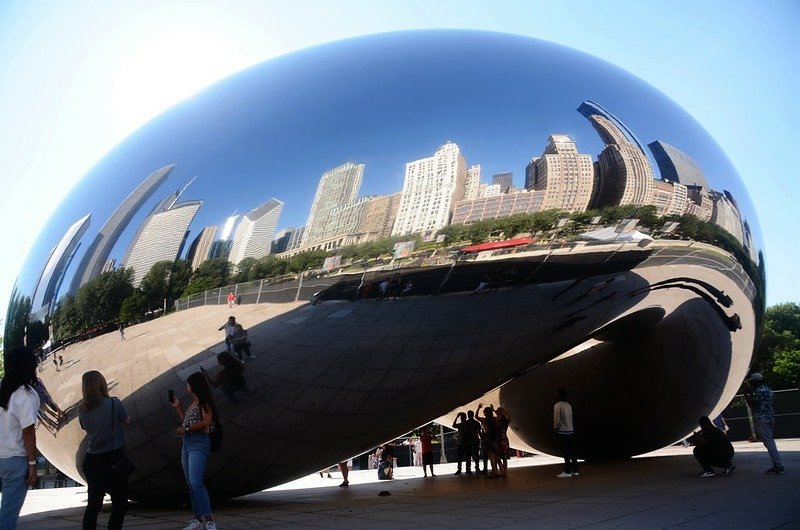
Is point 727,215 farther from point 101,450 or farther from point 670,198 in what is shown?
point 101,450

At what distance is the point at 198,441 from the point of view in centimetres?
459

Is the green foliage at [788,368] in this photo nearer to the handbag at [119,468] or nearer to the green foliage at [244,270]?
the green foliage at [244,270]

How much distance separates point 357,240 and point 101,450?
2207 mm

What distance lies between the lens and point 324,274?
178 inches

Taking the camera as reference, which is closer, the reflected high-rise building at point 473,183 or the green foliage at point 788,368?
the reflected high-rise building at point 473,183

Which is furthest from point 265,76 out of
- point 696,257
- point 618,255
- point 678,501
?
point 678,501

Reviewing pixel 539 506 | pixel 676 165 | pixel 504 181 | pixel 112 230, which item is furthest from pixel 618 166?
pixel 112 230

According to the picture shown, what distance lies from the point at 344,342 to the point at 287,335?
41 centimetres

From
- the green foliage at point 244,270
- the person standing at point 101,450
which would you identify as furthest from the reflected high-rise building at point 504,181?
the person standing at point 101,450

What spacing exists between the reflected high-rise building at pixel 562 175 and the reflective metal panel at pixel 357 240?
18 millimetres

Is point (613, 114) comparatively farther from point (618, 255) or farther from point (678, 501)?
point (678, 501)

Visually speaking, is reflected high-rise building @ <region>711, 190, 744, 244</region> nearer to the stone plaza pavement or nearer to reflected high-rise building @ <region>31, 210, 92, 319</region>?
the stone plaza pavement

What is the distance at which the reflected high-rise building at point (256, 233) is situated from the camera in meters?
4.48

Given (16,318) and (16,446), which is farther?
(16,318)
